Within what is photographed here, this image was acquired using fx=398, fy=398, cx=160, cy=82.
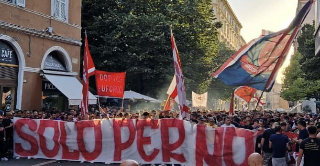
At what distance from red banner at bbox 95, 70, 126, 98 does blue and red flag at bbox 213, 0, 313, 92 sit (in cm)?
392

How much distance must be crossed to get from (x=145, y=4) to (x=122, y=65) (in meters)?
5.03

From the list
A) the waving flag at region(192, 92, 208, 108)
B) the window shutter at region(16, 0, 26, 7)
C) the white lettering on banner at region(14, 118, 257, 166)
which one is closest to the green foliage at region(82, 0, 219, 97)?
the waving flag at region(192, 92, 208, 108)

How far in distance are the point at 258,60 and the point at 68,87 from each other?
11.0 m

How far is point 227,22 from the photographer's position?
87188mm

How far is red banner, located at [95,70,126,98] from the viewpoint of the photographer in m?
14.0

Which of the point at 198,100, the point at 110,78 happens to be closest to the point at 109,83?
the point at 110,78

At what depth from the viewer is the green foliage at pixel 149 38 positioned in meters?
26.2

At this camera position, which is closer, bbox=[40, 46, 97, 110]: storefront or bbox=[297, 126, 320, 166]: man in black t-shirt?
bbox=[297, 126, 320, 166]: man in black t-shirt

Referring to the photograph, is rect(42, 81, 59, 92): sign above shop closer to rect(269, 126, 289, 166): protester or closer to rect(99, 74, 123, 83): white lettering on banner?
rect(99, 74, 123, 83): white lettering on banner

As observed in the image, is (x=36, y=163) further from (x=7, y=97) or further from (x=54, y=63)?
(x=54, y=63)

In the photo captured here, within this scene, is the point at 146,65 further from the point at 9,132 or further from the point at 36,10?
the point at 9,132

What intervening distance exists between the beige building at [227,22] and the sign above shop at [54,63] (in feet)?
176

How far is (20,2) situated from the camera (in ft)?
58.5

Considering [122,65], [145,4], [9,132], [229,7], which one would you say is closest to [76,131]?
[9,132]
